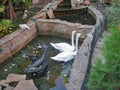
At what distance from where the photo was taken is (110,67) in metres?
3.29

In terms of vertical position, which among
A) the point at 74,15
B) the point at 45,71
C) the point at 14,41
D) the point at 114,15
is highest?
the point at 114,15

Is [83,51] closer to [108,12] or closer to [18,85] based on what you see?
[18,85]

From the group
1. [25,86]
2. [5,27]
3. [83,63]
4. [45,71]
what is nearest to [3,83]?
[25,86]

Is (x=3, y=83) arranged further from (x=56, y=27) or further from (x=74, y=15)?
(x=74, y=15)

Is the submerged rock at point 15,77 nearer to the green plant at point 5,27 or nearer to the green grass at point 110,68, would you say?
the green plant at point 5,27

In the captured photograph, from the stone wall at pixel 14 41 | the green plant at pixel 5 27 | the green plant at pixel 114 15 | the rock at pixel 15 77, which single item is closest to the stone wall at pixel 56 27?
the stone wall at pixel 14 41

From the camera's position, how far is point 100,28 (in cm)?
792

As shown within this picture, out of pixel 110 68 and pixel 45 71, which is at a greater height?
pixel 110 68

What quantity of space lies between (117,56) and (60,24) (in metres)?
5.43

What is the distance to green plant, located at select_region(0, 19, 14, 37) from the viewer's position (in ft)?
24.6

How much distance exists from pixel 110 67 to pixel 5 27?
4782 mm

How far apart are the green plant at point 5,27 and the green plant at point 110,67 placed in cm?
446

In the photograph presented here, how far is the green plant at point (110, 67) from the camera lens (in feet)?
10.6

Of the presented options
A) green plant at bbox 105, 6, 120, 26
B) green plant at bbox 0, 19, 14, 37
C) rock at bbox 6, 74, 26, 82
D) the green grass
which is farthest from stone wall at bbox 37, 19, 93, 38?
the green grass
